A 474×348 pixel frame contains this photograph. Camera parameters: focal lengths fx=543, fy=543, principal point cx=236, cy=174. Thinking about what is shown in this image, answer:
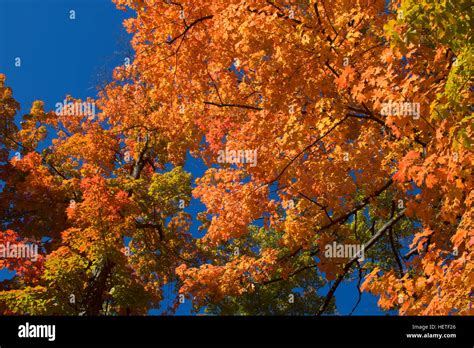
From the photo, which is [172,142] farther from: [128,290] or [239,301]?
[239,301]

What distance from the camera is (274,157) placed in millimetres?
13422

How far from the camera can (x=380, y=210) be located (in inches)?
621

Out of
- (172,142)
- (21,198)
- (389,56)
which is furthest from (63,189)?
(389,56)

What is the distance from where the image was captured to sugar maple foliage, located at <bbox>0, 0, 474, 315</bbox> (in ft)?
24.7

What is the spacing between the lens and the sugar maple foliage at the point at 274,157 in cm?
752

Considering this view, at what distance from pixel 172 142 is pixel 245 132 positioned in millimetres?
10321

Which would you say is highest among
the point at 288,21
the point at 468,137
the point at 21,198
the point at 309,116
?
the point at 21,198

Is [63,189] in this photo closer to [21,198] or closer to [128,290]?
[21,198]

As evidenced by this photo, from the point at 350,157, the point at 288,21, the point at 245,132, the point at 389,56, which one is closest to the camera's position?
the point at 389,56

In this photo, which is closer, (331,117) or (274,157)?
(331,117)

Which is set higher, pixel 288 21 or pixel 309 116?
pixel 288 21

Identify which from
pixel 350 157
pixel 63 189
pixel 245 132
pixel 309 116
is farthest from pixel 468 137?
pixel 63 189

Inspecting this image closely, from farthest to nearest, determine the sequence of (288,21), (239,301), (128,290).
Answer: (239,301)
(128,290)
(288,21)

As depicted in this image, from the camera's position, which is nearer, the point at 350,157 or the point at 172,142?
the point at 350,157
